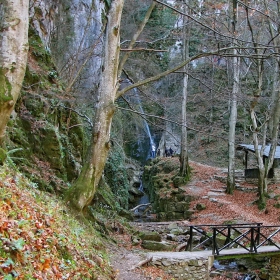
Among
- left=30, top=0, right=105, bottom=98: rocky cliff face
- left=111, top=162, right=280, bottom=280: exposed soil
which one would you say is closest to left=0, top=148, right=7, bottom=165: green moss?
left=111, top=162, right=280, bottom=280: exposed soil

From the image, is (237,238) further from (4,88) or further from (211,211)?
(4,88)

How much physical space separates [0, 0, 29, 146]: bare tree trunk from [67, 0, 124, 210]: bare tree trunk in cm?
222

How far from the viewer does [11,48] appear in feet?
12.7

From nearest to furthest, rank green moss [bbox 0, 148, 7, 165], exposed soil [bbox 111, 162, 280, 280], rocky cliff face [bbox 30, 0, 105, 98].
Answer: green moss [bbox 0, 148, 7, 165] → exposed soil [bbox 111, 162, 280, 280] → rocky cliff face [bbox 30, 0, 105, 98]

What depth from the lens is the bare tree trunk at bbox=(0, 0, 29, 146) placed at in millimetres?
3852

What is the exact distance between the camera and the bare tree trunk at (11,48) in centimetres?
385

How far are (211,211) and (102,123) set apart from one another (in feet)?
33.0

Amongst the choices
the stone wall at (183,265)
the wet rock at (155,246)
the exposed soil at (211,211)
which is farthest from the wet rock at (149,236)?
the stone wall at (183,265)

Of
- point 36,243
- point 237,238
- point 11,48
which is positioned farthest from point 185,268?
point 11,48

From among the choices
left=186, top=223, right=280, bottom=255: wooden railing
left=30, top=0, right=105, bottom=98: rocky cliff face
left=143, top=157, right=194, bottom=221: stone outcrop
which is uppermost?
left=30, top=0, right=105, bottom=98: rocky cliff face

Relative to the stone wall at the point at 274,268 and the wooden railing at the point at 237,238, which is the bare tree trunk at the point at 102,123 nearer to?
the wooden railing at the point at 237,238

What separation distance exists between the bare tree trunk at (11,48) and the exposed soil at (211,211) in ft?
14.3

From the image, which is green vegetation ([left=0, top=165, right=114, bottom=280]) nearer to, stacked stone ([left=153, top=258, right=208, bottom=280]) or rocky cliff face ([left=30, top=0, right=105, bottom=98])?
stacked stone ([left=153, top=258, right=208, bottom=280])

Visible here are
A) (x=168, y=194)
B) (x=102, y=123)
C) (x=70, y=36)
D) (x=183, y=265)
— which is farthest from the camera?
(x=168, y=194)
